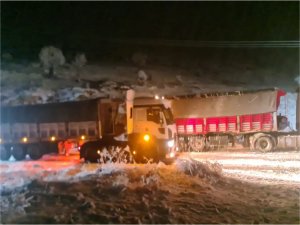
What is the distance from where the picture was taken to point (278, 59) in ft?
165

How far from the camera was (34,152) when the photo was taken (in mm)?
18594

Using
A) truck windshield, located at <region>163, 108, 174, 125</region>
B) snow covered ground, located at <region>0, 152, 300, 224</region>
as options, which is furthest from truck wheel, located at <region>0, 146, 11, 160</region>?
truck windshield, located at <region>163, 108, 174, 125</region>

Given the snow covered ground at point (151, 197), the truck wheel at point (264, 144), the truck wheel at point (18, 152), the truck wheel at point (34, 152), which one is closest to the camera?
the snow covered ground at point (151, 197)

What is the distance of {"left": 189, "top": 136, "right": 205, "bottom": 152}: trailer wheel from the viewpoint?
23.0 m

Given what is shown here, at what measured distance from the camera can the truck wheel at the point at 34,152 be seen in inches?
727

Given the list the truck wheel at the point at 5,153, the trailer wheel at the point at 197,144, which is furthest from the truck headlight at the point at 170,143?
the truck wheel at the point at 5,153

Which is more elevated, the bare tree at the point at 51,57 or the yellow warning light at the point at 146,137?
the bare tree at the point at 51,57

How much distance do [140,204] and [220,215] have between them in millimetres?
1698

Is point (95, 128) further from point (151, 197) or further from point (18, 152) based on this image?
point (151, 197)

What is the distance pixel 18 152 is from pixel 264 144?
41.8ft

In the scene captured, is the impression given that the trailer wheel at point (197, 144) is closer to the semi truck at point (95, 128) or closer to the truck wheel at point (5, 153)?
the semi truck at point (95, 128)

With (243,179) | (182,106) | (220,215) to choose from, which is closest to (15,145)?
(182,106)

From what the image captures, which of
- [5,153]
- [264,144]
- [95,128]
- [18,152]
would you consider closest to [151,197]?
[95,128]

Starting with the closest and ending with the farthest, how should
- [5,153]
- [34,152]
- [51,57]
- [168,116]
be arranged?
[168,116] → [34,152] → [5,153] → [51,57]
